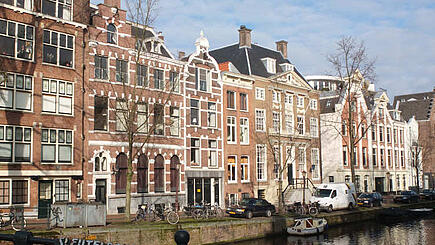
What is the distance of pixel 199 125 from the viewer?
39875 millimetres

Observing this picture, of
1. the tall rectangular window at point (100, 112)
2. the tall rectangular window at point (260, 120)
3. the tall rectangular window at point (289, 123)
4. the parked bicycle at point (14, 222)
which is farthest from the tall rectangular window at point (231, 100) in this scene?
the parked bicycle at point (14, 222)

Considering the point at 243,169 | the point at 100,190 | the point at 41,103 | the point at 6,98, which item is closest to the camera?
the point at 6,98

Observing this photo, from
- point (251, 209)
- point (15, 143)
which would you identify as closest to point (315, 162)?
point (251, 209)

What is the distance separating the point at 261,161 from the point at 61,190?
21.6 meters

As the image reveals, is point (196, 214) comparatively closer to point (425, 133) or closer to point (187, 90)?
point (187, 90)

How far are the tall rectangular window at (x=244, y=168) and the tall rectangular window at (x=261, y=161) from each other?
1551 millimetres

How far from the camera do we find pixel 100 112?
108 feet

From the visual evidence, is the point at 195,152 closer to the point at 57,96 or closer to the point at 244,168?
the point at 244,168

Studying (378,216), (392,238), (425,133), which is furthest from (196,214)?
(425,133)

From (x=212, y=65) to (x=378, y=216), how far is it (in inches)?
802

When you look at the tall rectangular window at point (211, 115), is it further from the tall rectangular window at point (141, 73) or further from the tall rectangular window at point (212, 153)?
the tall rectangular window at point (141, 73)

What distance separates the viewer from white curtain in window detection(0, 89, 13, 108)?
90.5 feet

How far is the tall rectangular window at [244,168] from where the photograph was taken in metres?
43.9

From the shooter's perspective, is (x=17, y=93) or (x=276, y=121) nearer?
(x=17, y=93)
